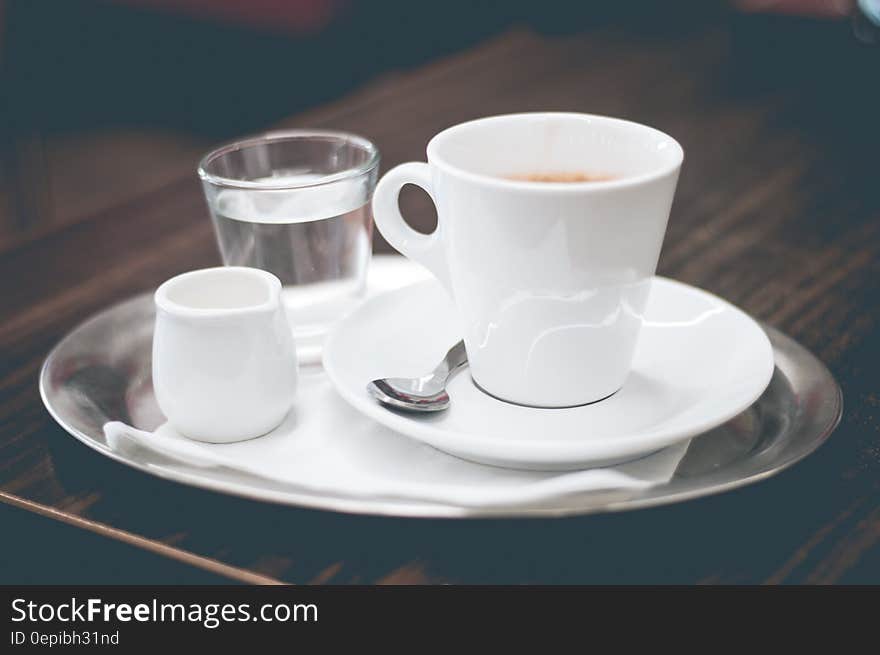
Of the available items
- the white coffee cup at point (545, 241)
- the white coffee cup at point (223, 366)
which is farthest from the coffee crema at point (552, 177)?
the white coffee cup at point (223, 366)

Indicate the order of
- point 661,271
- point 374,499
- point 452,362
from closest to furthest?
point 374,499, point 452,362, point 661,271

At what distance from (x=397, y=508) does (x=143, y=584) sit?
0.13 meters

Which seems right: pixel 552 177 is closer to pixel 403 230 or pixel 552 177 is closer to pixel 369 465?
pixel 403 230

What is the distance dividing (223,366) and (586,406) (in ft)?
0.59

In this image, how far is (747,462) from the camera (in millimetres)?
450

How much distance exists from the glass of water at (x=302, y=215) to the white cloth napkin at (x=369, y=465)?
94 mm

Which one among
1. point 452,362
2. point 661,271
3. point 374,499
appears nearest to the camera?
point 374,499

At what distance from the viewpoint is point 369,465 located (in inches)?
18.1

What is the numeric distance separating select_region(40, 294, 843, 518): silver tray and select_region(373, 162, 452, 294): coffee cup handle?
0.47 feet

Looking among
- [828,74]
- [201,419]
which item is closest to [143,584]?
[201,419]

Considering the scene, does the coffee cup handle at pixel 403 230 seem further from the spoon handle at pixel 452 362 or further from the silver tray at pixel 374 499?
the silver tray at pixel 374 499

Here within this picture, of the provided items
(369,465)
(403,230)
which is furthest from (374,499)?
(403,230)
